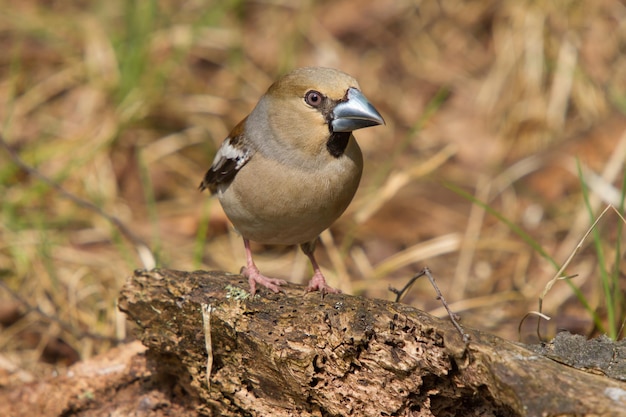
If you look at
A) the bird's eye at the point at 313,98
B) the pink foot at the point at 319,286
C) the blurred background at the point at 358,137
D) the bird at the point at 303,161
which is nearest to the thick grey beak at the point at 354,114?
the bird at the point at 303,161

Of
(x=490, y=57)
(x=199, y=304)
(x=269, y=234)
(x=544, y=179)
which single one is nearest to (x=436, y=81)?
(x=490, y=57)

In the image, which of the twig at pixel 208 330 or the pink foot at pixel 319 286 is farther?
the pink foot at pixel 319 286

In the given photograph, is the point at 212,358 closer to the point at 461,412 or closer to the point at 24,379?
the point at 461,412

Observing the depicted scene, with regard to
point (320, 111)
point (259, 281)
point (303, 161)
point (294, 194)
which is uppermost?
point (320, 111)

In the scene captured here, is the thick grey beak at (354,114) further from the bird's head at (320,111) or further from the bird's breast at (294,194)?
the bird's breast at (294,194)

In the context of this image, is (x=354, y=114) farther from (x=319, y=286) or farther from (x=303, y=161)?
(x=319, y=286)

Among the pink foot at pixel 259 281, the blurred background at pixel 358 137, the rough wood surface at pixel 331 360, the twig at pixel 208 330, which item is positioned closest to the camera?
the rough wood surface at pixel 331 360

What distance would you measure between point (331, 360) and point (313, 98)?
1.39 m

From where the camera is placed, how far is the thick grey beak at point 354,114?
3738 mm

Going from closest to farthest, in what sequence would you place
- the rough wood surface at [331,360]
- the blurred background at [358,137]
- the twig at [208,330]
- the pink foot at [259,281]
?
the rough wood surface at [331,360] < the twig at [208,330] < the pink foot at [259,281] < the blurred background at [358,137]

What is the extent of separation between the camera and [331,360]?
3.21m

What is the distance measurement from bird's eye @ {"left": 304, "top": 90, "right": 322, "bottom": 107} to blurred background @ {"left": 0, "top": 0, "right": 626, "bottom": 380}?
1734 millimetres

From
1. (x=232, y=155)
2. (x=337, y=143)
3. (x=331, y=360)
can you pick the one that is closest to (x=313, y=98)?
(x=337, y=143)

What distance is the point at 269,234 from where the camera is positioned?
415cm
